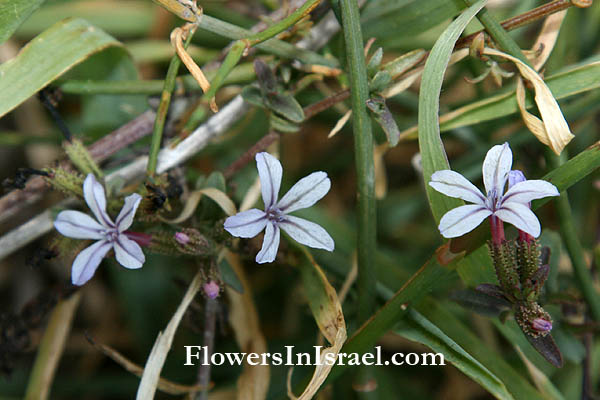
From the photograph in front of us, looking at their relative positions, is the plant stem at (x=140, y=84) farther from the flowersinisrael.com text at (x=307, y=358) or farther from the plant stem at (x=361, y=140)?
the flowersinisrael.com text at (x=307, y=358)

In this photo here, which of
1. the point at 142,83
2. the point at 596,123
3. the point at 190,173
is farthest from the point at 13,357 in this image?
the point at 596,123

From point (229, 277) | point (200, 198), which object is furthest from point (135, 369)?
point (200, 198)

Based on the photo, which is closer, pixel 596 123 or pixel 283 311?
pixel 596 123

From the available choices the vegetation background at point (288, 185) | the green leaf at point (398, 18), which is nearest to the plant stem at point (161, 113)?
the vegetation background at point (288, 185)

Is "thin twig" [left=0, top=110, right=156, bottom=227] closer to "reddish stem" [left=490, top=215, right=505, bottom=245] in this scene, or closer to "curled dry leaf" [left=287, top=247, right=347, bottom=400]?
"curled dry leaf" [left=287, top=247, right=347, bottom=400]

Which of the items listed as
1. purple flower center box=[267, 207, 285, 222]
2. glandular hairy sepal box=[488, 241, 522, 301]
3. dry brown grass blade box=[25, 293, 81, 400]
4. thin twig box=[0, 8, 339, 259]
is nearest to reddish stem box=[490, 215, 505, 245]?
glandular hairy sepal box=[488, 241, 522, 301]

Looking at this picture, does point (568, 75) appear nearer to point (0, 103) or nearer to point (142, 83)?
point (142, 83)
